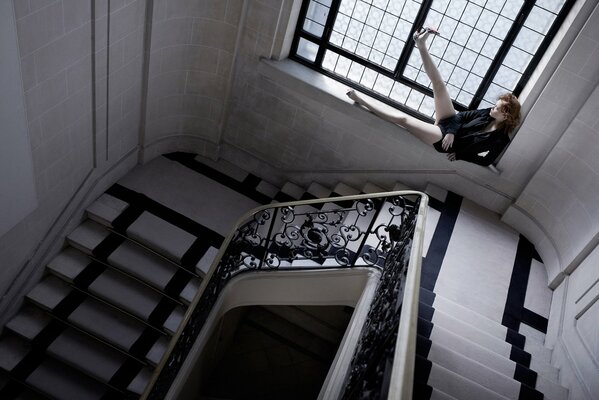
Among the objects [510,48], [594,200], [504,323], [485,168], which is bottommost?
[504,323]

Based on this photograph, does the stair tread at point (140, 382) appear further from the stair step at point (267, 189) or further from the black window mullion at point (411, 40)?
the black window mullion at point (411, 40)

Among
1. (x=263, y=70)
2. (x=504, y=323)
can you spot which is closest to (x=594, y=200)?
(x=504, y=323)

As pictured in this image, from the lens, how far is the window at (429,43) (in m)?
6.06

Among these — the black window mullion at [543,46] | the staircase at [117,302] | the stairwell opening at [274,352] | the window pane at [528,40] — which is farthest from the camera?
the stairwell opening at [274,352]

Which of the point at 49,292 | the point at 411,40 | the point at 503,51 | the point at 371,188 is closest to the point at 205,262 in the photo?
the point at 49,292

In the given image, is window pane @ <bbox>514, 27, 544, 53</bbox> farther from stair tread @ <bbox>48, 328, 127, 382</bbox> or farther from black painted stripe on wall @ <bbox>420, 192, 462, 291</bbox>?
stair tread @ <bbox>48, 328, 127, 382</bbox>

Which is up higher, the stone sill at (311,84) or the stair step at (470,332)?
the stone sill at (311,84)

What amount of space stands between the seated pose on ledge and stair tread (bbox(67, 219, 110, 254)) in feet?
11.2

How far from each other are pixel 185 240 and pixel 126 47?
229 centimetres

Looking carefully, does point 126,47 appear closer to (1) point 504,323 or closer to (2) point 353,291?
(2) point 353,291

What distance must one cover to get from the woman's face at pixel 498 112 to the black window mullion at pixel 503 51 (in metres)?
0.41

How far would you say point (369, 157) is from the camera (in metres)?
7.19

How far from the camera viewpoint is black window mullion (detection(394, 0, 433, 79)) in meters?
6.24

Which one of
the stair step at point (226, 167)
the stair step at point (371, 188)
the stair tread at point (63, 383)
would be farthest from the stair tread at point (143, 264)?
the stair step at point (371, 188)
